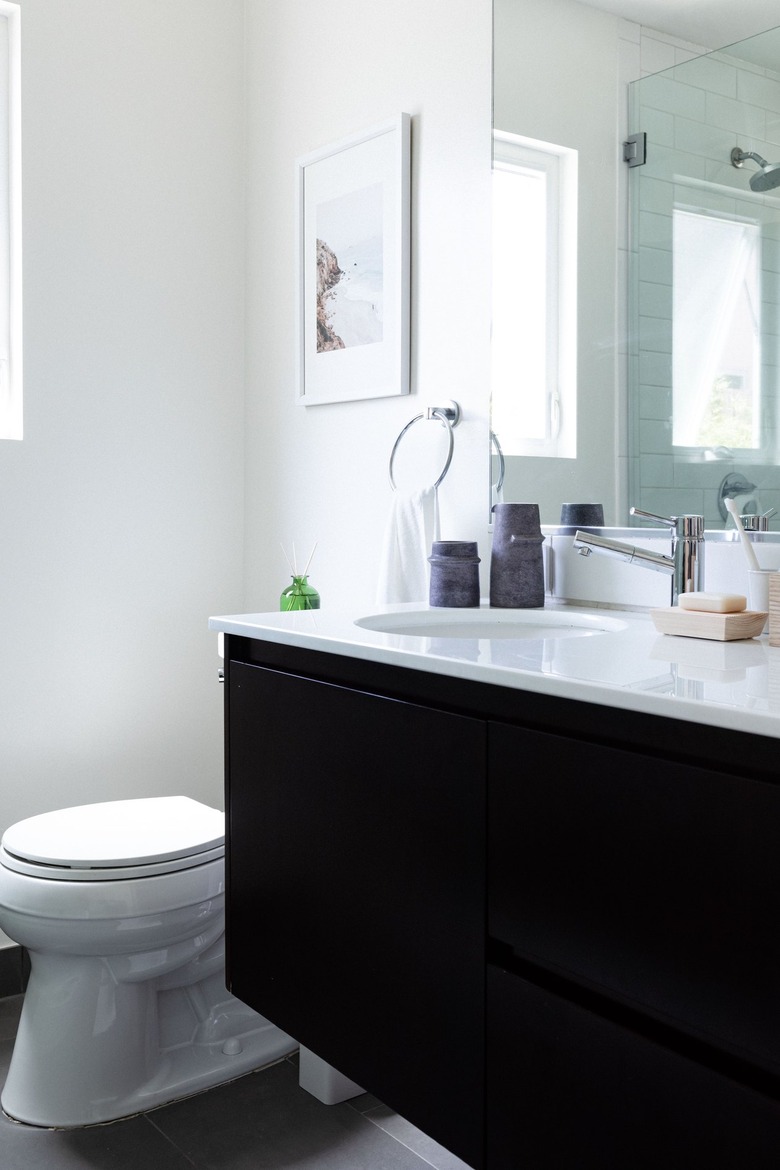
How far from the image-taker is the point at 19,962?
6.86ft

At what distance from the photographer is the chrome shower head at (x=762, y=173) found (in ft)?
4.05

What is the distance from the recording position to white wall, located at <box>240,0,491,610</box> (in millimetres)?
1762

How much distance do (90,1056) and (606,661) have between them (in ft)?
3.77

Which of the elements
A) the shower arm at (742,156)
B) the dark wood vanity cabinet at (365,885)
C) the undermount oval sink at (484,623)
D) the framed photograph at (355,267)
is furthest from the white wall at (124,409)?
the shower arm at (742,156)

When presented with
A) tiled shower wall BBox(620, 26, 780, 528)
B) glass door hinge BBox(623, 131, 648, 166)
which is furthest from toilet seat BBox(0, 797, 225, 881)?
glass door hinge BBox(623, 131, 648, 166)

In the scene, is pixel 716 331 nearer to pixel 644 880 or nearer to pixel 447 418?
pixel 447 418

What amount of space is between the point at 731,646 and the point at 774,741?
389 mm

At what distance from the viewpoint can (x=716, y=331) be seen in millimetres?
1326

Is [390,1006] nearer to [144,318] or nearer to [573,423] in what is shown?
[573,423]

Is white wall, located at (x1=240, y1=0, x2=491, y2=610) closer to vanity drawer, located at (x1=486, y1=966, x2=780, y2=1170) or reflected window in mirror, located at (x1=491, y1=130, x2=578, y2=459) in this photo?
reflected window in mirror, located at (x1=491, y1=130, x2=578, y2=459)

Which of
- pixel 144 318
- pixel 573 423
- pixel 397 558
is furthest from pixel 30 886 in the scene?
pixel 144 318

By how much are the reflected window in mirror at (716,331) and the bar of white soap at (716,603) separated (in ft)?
0.69

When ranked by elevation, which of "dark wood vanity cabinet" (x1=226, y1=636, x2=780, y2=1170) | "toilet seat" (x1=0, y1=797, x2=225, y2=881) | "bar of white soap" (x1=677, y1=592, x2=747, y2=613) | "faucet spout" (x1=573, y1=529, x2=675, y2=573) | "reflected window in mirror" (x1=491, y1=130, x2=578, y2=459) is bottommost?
"toilet seat" (x1=0, y1=797, x2=225, y2=881)

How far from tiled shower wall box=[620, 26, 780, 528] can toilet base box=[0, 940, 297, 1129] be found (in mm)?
1112
